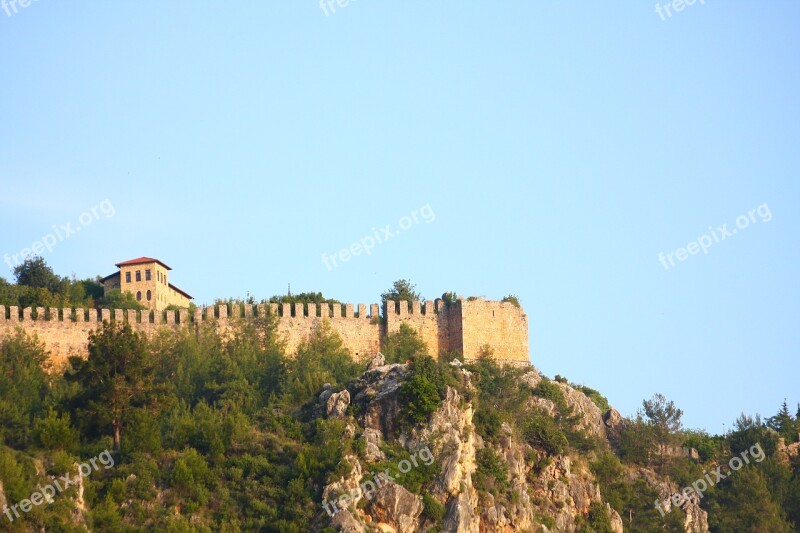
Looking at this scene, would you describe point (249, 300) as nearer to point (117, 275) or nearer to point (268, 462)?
point (117, 275)

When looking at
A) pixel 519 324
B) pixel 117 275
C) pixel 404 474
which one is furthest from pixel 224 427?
pixel 117 275

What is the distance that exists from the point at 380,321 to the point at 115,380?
48.0 ft

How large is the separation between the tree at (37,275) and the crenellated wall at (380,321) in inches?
227

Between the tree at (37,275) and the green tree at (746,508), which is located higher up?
the tree at (37,275)

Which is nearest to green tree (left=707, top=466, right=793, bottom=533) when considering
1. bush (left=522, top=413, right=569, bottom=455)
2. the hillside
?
the hillside

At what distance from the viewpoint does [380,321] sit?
68250 mm

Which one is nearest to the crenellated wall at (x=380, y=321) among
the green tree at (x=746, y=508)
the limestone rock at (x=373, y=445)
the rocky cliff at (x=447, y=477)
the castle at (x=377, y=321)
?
the castle at (x=377, y=321)

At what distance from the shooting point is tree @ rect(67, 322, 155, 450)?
5578cm

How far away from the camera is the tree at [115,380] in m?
55.8

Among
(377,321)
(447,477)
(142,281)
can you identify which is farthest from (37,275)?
(447,477)

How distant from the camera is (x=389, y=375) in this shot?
188 ft

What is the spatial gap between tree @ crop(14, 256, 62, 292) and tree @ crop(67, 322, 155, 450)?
1548 cm

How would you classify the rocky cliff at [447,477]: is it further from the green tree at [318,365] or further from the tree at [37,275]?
the tree at [37,275]

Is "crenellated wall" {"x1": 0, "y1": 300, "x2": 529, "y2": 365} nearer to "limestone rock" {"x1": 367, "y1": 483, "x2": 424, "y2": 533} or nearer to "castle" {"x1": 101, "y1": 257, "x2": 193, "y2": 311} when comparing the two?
"castle" {"x1": 101, "y1": 257, "x2": 193, "y2": 311}
